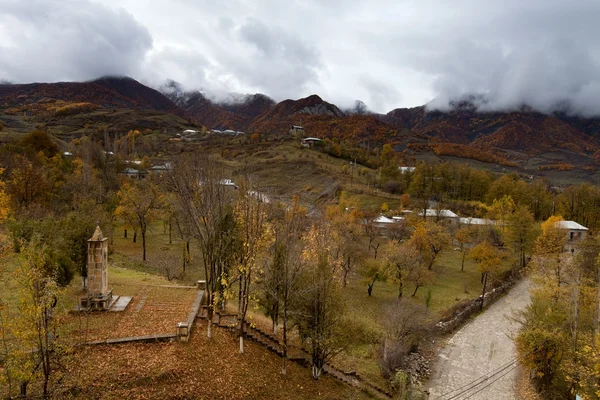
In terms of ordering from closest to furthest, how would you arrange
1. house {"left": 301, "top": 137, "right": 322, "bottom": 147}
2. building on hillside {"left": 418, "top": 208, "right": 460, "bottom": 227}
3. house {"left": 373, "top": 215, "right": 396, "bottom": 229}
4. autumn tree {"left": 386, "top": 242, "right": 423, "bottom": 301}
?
autumn tree {"left": 386, "top": 242, "right": 423, "bottom": 301} < house {"left": 373, "top": 215, "right": 396, "bottom": 229} < building on hillside {"left": 418, "top": 208, "right": 460, "bottom": 227} < house {"left": 301, "top": 137, "right": 322, "bottom": 147}

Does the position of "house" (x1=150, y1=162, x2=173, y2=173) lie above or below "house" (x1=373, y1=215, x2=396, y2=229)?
above

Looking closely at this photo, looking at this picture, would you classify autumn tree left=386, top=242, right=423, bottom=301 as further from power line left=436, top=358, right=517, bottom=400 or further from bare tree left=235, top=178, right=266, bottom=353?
bare tree left=235, top=178, right=266, bottom=353

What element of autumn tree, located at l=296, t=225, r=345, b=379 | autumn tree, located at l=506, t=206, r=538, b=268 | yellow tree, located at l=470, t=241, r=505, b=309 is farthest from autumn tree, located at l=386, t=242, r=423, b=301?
autumn tree, located at l=506, t=206, r=538, b=268

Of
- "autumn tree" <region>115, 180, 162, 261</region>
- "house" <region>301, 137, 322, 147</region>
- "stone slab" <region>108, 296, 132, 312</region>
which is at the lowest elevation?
"stone slab" <region>108, 296, 132, 312</region>

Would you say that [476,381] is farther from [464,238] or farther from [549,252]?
[464,238]

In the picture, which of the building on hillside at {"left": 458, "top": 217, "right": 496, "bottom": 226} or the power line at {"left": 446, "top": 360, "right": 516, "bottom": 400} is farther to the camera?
the building on hillside at {"left": 458, "top": 217, "right": 496, "bottom": 226}

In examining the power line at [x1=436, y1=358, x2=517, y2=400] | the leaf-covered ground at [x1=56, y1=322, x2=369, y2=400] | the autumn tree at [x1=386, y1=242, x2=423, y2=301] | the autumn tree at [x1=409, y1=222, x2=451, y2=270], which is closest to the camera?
the leaf-covered ground at [x1=56, y1=322, x2=369, y2=400]
